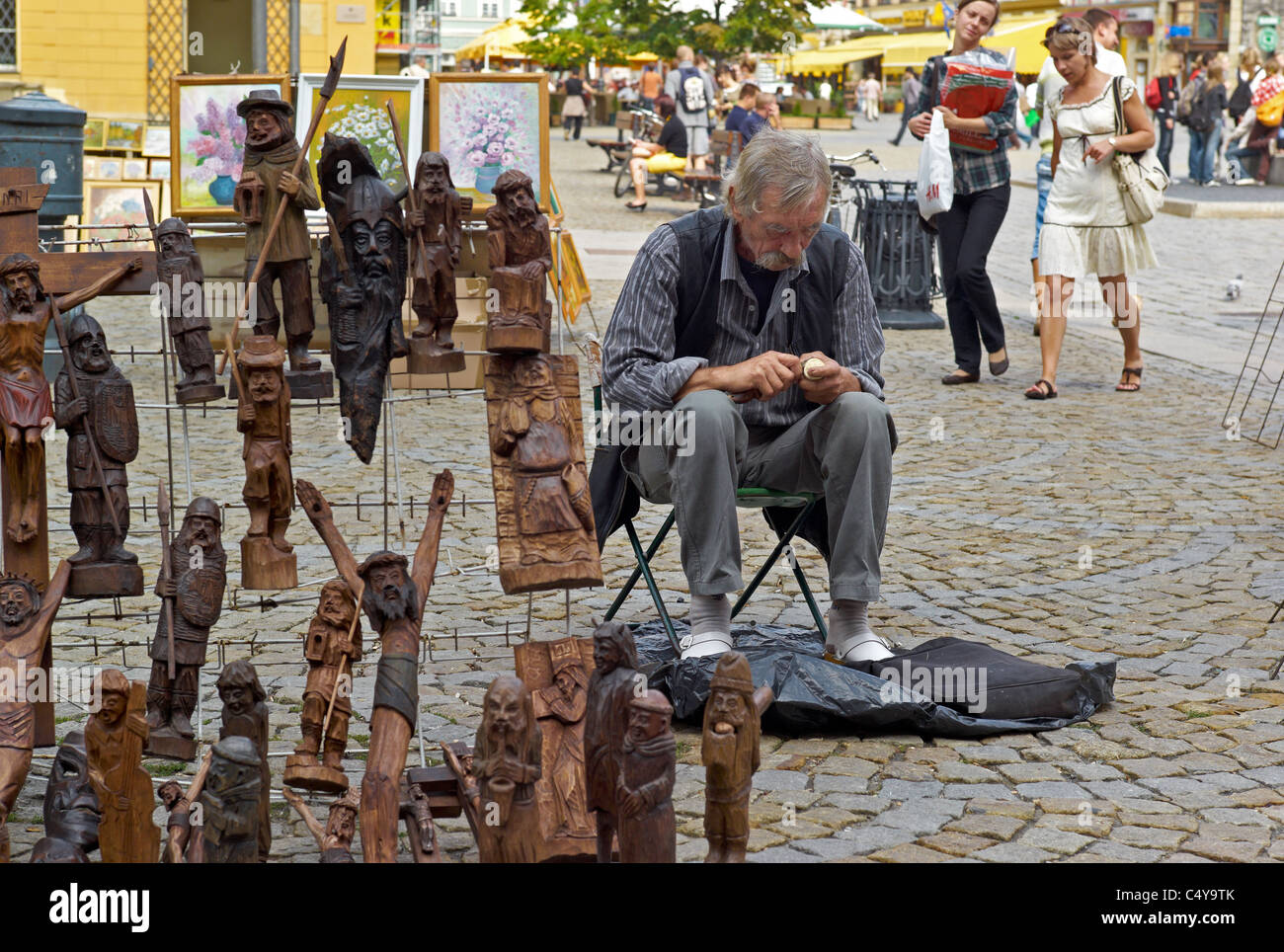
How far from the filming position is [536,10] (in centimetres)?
3147

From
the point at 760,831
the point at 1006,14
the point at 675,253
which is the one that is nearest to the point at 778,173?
the point at 675,253

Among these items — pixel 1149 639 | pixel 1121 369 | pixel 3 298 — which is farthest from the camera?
pixel 1121 369

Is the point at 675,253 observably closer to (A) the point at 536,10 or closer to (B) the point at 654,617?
(B) the point at 654,617

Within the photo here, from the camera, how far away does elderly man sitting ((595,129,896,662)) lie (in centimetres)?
402

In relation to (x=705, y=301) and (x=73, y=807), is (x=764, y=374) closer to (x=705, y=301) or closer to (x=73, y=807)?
(x=705, y=301)

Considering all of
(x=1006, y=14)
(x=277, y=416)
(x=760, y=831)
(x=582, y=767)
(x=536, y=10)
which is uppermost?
(x=1006, y=14)

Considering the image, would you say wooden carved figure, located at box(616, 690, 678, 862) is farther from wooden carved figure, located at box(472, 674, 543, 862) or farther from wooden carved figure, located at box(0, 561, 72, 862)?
wooden carved figure, located at box(0, 561, 72, 862)

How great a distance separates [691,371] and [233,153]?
15.6ft

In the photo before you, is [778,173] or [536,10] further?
[536,10]

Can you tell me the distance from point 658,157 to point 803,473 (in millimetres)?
15892

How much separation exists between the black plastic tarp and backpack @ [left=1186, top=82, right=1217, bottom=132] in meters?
18.0

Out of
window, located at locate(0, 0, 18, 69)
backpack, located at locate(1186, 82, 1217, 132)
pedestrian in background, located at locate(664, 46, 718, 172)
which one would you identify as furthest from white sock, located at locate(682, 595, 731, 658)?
backpack, located at locate(1186, 82, 1217, 132)

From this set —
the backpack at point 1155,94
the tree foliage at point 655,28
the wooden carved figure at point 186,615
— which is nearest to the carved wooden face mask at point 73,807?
the wooden carved figure at point 186,615

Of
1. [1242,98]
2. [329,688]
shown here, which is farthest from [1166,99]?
[329,688]
